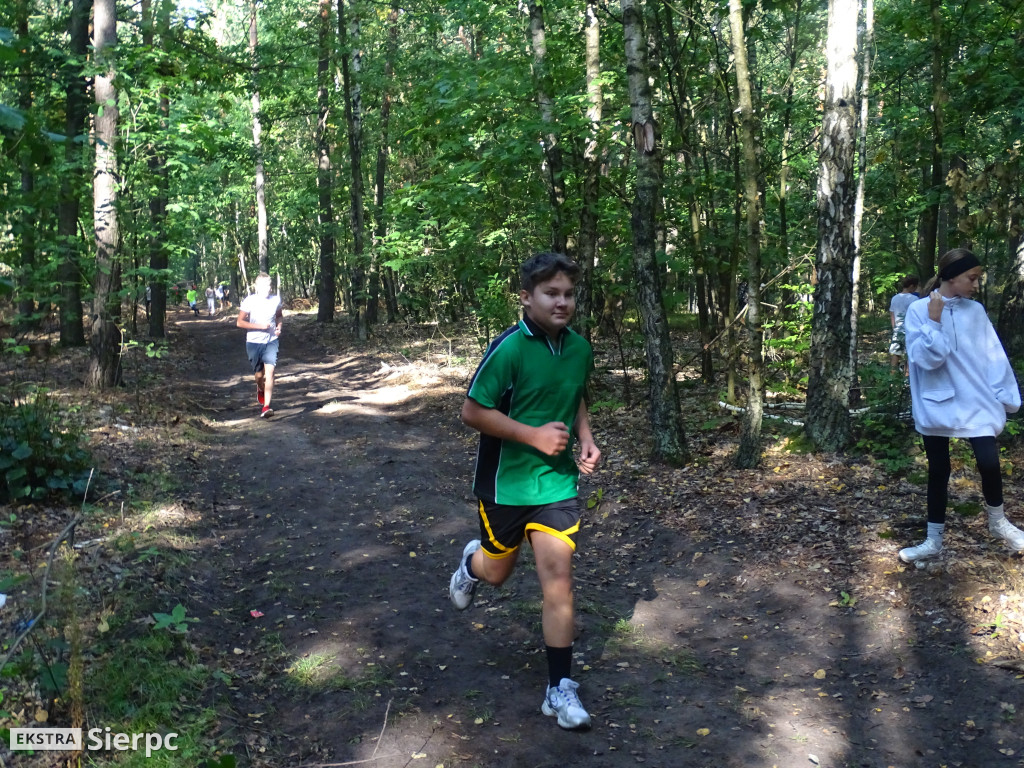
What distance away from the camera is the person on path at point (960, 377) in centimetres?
532

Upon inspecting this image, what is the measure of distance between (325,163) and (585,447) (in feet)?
87.0

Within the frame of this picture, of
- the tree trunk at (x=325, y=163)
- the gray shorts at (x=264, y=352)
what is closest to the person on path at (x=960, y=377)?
the gray shorts at (x=264, y=352)

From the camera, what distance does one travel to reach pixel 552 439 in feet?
12.9

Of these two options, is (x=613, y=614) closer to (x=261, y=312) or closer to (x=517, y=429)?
(x=517, y=429)

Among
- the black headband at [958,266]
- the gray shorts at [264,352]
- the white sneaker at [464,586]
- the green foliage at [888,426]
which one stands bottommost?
the white sneaker at [464,586]

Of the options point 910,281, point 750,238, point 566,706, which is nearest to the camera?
point 566,706

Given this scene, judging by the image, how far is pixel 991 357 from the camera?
5410 millimetres

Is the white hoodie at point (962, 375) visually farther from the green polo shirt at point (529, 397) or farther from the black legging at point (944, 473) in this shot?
the green polo shirt at point (529, 397)

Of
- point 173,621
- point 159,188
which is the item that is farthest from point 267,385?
point 173,621

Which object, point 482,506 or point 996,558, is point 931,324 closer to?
point 996,558

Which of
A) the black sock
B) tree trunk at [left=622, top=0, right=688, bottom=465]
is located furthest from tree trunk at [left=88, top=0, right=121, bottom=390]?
the black sock

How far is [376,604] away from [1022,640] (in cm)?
393

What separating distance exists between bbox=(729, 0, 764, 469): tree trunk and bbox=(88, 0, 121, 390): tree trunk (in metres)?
8.65

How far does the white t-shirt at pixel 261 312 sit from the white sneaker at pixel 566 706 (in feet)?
29.3
